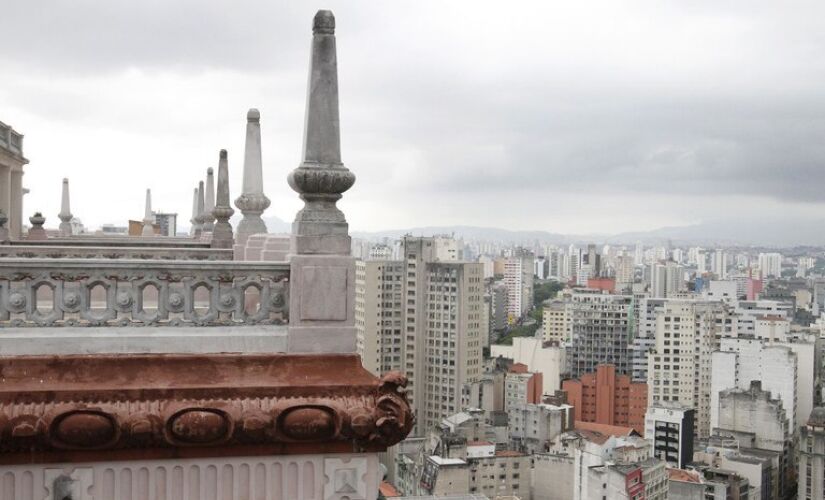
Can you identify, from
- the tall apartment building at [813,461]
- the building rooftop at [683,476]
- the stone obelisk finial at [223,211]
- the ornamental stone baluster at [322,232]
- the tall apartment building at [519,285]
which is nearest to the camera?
the ornamental stone baluster at [322,232]

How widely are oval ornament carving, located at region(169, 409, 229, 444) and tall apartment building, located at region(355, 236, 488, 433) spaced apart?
72.8 metres

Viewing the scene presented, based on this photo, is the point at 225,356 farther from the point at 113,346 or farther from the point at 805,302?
the point at 805,302

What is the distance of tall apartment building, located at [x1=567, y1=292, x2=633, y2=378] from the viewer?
10512 centimetres

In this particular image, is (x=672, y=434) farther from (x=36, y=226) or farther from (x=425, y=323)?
(x=36, y=226)

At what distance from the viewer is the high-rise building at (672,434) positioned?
6462 centimetres

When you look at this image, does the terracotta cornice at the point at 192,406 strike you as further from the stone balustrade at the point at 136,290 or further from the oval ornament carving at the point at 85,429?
the stone balustrade at the point at 136,290

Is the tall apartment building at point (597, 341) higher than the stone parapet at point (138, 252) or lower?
lower

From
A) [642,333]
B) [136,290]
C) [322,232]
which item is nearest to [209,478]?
[136,290]

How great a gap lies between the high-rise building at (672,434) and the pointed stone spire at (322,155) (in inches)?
2459

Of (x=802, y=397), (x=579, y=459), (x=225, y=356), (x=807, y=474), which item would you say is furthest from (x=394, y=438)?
(x=802, y=397)

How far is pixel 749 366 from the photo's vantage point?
7625cm

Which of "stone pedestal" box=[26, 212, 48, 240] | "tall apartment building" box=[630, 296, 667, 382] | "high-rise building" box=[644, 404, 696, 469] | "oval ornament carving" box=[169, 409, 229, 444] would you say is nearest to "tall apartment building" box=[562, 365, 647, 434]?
"tall apartment building" box=[630, 296, 667, 382]

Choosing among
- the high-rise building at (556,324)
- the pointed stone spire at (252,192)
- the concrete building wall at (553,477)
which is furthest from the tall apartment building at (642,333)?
the pointed stone spire at (252,192)

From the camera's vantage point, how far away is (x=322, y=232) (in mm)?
5809
